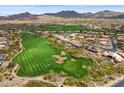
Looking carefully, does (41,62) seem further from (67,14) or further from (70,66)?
(67,14)

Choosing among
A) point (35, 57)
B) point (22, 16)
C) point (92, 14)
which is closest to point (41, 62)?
point (35, 57)

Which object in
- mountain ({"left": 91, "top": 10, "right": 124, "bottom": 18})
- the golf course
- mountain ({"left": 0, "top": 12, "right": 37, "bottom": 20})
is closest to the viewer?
the golf course

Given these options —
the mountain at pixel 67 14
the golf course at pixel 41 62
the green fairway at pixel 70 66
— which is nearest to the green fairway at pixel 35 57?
the golf course at pixel 41 62

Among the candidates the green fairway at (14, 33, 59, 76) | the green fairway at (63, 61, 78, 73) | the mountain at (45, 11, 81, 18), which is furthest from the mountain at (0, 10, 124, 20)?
the green fairway at (63, 61, 78, 73)

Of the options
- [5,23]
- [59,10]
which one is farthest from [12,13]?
[59,10]

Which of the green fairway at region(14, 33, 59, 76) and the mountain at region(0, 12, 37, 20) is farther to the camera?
the mountain at region(0, 12, 37, 20)

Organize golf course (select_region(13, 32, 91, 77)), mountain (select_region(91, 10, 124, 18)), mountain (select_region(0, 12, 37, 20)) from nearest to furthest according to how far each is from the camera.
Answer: golf course (select_region(13, 32, 91, 77)), mountain (select_region(91, 10, 124, 18)), mountain (select_region(0, 12, 37, 20))

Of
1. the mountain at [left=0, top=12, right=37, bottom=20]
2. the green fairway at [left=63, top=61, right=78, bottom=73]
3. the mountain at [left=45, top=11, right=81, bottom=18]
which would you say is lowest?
the green fairway at [left=63, top=61, right=78, bottom=73]

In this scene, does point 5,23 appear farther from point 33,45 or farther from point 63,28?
point 63,28

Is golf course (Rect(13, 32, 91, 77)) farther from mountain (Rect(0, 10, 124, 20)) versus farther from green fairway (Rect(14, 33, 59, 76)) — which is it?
mountain (Rect(0, 10, 124, 20))
